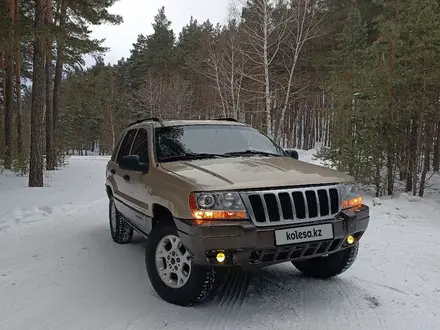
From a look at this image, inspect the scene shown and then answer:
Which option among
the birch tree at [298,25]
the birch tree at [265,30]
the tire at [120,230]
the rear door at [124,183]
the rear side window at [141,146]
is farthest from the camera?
the birch tree at [298,25]

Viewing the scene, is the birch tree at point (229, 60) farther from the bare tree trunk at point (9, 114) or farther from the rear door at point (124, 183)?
the rear door at point (124, 183)

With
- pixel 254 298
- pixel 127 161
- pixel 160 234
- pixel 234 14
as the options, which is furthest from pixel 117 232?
pixel 234 14

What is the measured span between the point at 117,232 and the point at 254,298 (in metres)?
2.98

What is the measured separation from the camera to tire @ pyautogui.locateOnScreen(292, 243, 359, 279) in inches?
165

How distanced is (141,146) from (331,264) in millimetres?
2795

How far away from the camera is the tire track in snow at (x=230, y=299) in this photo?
3.37 meters

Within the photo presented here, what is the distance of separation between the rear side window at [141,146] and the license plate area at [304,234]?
2.01 m

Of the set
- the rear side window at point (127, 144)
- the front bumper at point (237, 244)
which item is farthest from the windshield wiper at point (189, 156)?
the rear side window at point (127, 144)

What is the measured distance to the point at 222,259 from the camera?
3.23 metres

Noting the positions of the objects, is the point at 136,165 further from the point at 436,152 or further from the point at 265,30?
the point at 265,30

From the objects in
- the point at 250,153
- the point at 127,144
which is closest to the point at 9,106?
the point at 127,144

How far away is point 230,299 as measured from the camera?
3.85 meters

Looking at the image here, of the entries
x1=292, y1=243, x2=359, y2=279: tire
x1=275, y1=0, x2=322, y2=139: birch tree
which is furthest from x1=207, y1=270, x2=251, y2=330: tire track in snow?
x1=275, y1=0, x2=322, y2=139: birch tree

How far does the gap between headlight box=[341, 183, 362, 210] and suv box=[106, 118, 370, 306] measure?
1cm
